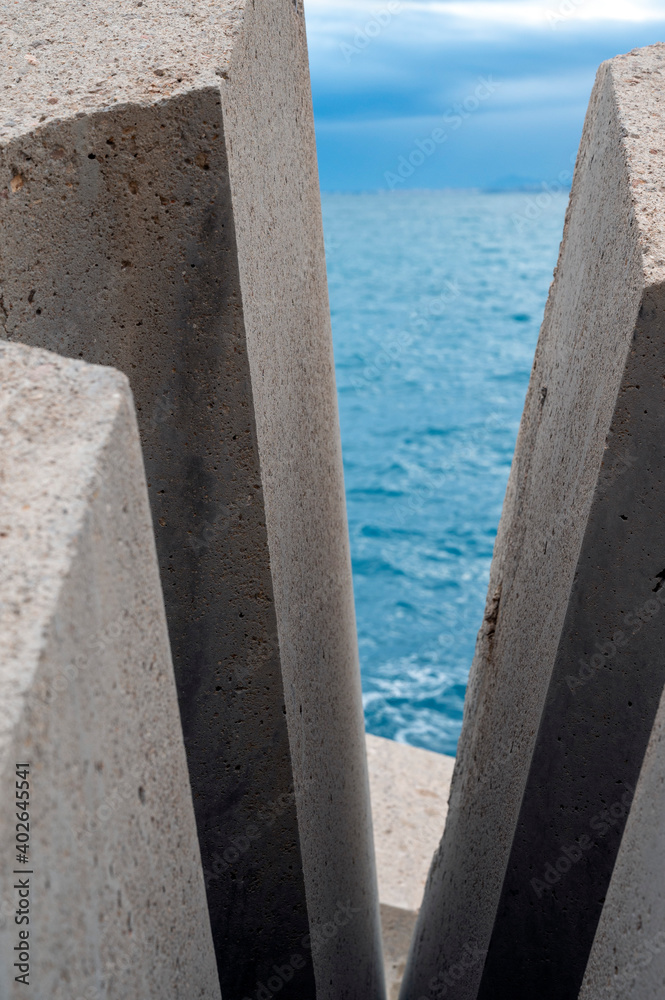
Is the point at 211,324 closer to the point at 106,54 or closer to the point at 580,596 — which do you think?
the point at 106,54

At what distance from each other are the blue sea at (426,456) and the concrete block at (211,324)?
4.09 m

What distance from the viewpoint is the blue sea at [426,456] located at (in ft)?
41.9

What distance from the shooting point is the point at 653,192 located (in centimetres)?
196

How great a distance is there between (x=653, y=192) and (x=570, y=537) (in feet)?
2.68

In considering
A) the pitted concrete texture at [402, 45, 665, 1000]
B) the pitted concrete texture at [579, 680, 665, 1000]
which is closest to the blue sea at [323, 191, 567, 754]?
the pitted concrete texture at [402, 45, 665, 1000]

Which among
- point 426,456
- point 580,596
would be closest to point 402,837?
point 580,596

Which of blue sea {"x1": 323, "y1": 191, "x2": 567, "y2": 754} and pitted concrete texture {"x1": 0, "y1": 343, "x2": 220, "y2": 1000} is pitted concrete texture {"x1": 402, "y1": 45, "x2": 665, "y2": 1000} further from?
blue sea {"x1": 323, "y1": 191, "x2": 567, "y2": 754}

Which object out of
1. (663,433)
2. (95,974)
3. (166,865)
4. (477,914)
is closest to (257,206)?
(663,433)

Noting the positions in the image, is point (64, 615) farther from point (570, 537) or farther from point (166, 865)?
point (570, 537)

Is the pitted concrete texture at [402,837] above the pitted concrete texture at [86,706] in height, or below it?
below

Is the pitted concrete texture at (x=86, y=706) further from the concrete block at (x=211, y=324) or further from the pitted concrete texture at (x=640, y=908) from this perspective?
the concrete block at (x=211, y=324)

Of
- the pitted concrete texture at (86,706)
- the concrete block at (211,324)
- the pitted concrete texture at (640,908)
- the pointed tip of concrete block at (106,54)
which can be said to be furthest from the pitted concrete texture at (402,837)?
the pointed tip of concrete block at (106,54)

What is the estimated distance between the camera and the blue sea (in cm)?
1277

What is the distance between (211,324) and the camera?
1982 mm
